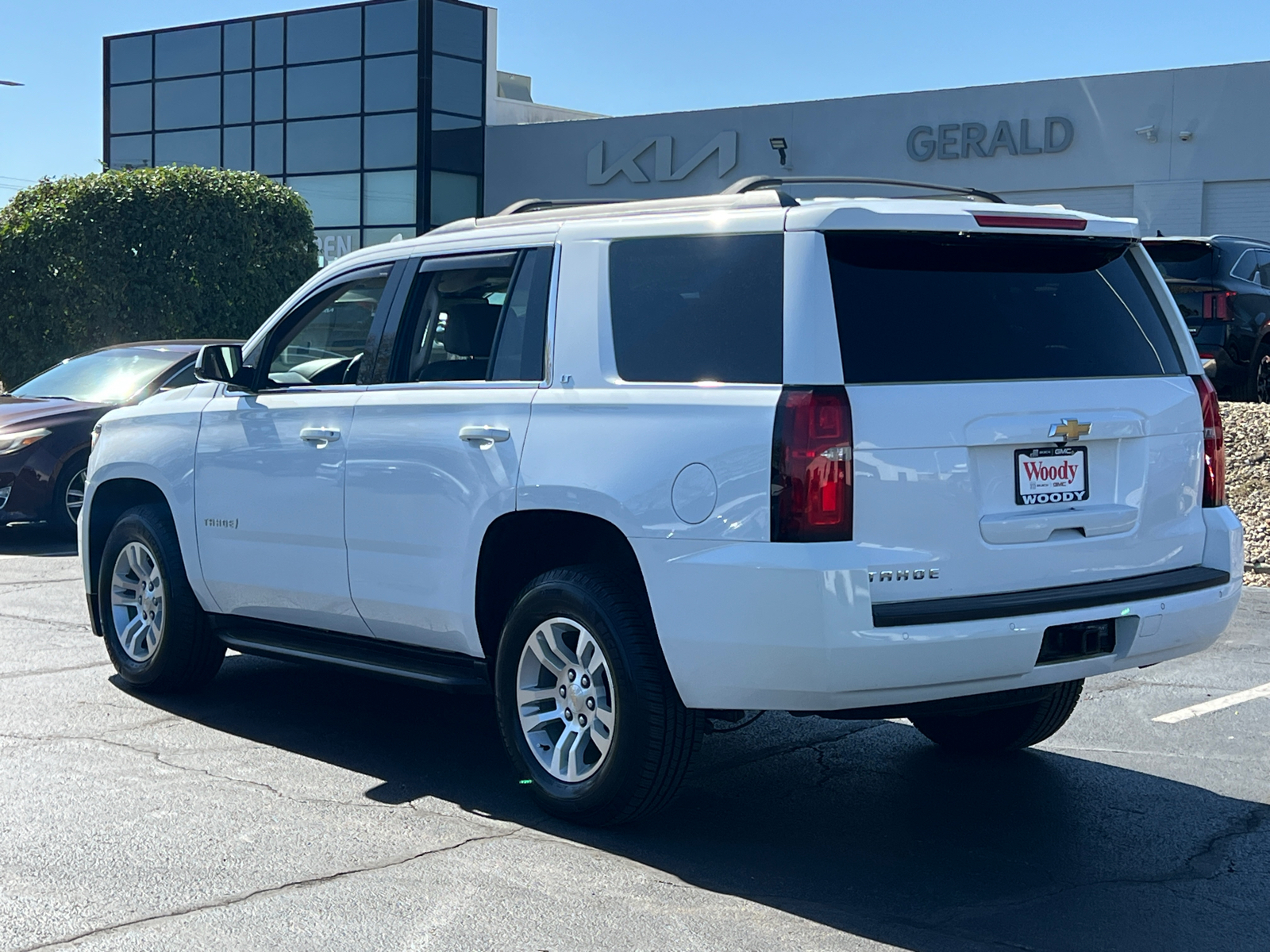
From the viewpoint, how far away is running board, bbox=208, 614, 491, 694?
5.46 m

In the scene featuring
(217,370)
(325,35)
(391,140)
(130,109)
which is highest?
(325,35)

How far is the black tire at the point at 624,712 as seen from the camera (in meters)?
4.74

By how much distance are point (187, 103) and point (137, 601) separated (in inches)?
1408

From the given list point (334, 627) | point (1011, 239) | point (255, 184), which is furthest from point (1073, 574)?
point (255, 184)

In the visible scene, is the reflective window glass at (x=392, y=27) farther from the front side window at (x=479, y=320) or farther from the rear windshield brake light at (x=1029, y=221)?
the rear windshield brake light at (x=1029, y=221)

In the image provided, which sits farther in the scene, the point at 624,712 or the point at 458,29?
the point at 458,29

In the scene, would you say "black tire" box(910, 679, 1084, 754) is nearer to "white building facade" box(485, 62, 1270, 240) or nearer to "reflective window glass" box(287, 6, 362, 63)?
"white building facade" box(485, 62, 1270, 240)

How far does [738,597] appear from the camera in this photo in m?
4.45

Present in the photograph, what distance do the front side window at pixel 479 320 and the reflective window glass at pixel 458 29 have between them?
31943 millimetres

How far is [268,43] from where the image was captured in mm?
38375

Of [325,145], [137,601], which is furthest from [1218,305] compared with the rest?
[325,145]

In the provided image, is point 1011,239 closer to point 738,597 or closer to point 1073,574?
point 1073,574

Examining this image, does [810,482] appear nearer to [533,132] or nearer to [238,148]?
[533,132]

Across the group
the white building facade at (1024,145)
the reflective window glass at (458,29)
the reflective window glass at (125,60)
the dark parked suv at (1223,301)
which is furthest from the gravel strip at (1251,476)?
the reflective window glass at (125,60)
